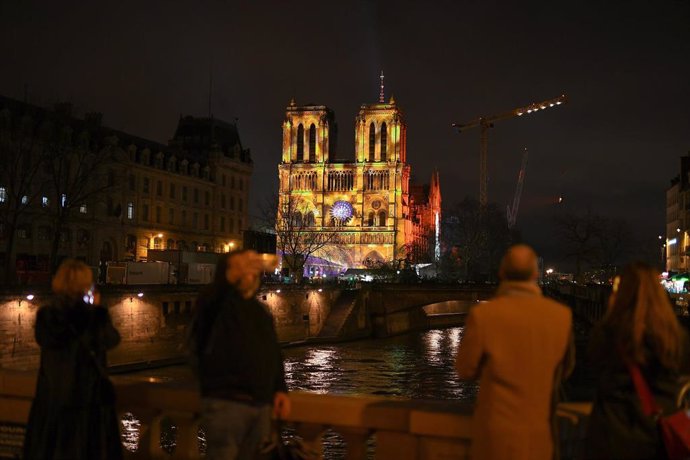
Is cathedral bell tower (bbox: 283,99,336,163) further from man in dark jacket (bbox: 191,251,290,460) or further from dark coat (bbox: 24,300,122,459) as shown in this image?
man in dark jacket (bbox: 191,251,290,460)

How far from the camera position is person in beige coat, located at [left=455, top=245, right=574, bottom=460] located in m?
5.33

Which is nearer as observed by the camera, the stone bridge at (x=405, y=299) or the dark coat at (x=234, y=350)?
the dark coat at (x=234, y=350)

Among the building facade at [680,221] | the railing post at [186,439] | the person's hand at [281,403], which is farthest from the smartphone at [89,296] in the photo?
the building facade at [680,221]

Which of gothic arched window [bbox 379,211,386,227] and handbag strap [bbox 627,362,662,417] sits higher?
gothic arched window [bbox 379,211,386,227]

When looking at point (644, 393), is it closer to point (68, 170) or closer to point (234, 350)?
point (234, 350)

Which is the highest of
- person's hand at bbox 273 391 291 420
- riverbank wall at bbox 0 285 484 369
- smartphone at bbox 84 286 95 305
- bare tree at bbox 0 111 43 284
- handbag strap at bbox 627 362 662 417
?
bare tree at bbox 0 111 43 284

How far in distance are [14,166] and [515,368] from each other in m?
50.6

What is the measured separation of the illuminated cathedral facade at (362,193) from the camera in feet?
427

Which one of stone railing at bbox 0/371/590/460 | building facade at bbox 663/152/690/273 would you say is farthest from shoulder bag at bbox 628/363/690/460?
building facade at bbox 663/152/690/273

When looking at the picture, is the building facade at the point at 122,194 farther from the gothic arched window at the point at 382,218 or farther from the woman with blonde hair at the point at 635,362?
the woman with blonde hair at the point at 635,362

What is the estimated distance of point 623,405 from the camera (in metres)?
5.57

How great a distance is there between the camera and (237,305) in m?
6.13

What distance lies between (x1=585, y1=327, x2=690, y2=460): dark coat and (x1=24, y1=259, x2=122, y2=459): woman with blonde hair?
139 inches

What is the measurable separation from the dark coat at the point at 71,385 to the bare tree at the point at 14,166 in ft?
133
